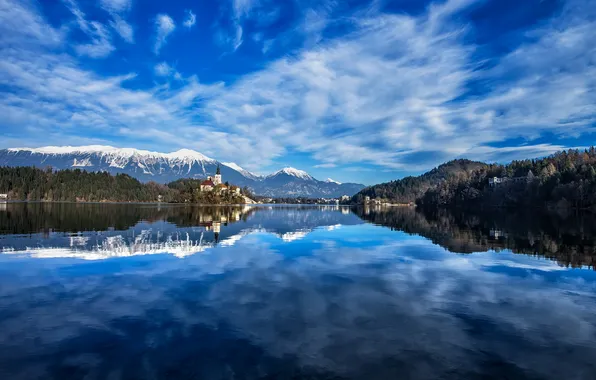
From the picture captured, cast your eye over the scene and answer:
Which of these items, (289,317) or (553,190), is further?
(553,190)

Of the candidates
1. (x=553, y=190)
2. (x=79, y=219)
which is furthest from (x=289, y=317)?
(x=553, y=190)

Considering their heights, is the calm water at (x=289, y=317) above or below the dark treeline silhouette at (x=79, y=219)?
below

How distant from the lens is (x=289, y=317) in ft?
47.6

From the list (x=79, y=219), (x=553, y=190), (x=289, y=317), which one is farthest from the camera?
(x=553, y=190)

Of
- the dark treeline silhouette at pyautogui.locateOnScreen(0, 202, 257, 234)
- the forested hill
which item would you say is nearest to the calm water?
the dark treeline silhouette at pyautogui.locateOnScreen(0, 202, 257, 234)

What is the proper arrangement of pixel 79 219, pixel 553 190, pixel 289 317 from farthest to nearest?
pixel 553 190
pixel 79 219
pixel 289 317

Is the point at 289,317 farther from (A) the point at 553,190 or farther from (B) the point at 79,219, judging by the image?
(A) the point at 553,190

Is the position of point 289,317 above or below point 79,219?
below

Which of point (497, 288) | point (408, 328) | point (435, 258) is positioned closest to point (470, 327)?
point (408, 328)

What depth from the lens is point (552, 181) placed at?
491ft

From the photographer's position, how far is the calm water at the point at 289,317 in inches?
404

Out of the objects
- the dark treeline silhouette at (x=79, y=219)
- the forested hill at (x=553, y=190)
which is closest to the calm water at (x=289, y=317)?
the dark treeline silhouette at (x=79, y=219)

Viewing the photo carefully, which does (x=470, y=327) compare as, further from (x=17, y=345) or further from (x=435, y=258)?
(x=435, y=258)

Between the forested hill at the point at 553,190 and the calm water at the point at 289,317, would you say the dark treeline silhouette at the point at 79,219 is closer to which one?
the calm water at the point at 289,317
